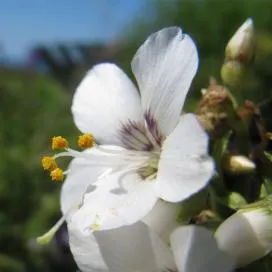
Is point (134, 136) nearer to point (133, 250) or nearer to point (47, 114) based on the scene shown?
point (133, 250)

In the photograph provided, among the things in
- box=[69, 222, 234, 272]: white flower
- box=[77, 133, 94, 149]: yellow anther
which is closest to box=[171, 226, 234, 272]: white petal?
box=[69, 222, 234, 272]: white flower

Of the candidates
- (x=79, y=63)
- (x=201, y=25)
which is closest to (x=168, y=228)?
(x=201, y=25)

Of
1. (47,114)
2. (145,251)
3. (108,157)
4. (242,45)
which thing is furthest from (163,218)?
(47,114)

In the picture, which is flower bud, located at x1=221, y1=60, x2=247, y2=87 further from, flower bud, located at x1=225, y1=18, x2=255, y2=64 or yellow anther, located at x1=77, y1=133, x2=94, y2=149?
yellow anther, located at x1=77, y1=133, x2=94, y2=149

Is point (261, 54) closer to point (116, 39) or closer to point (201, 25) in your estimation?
point (201, 25)

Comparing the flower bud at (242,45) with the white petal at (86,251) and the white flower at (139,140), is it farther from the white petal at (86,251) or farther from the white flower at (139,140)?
the white petal at (86,251)

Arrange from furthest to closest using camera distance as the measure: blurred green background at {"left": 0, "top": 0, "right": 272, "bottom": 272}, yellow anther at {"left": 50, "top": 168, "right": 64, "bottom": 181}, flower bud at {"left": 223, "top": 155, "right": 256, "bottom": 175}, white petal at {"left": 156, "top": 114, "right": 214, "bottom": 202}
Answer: blurred green background at {"left": 0, "top": 0, "right": 272, "bottom": 272} → yellow anther at {"left": 50, "top": 168, "right": 64, "bottom": 181} → flower bud at {"left": 223, "top": 155, "right": 256, "bottom": 175} → white petal at {"left": 156, "top": 114, "right": 214, "bottom": 202}
